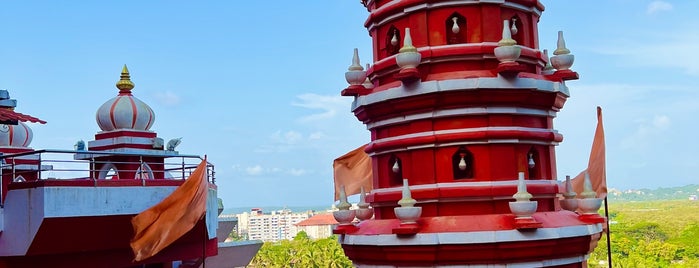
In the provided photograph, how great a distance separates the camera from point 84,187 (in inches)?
524

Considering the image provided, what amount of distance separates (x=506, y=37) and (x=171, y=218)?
21.6 feet

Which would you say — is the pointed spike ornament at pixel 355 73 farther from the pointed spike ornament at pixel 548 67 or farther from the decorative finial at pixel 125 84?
the decorative finial at pixel 125 84

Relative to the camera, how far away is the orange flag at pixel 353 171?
50.9 ft

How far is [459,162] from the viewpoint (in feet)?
37.4

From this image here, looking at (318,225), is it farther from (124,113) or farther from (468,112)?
(468,112)

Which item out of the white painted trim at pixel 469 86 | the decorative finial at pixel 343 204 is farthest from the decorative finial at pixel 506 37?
the decorative finial at pixel 343 204

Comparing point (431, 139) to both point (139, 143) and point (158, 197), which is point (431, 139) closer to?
point (158, 197)

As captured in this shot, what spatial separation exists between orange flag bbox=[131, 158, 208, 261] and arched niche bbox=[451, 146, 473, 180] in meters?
4.54

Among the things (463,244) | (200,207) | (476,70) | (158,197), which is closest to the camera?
(463,244)

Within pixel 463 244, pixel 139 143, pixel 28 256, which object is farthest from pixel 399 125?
pixel 139 143

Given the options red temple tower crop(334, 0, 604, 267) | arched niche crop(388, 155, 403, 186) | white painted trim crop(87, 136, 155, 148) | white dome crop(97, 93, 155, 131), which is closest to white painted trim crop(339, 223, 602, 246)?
red temple tower crop(334, 0, 604, 267)

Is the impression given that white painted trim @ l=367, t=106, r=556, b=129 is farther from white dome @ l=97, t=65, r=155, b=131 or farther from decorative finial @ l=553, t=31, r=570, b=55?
white dome @ l=97, t=65, r=155, b=131

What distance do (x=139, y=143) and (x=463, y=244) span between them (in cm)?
1043

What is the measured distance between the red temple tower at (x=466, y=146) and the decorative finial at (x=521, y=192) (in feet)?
0.08
